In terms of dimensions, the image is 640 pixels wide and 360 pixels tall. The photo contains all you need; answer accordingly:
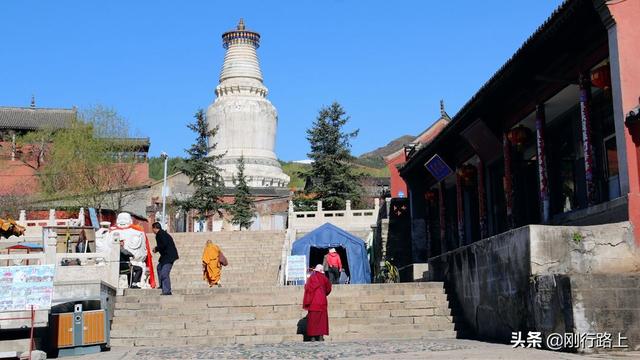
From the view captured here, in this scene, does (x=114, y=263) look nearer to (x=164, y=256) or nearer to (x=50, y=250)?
(x=164, y=256)

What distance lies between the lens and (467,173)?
18.3 metres

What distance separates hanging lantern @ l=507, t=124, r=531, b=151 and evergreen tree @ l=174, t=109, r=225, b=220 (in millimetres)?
24269

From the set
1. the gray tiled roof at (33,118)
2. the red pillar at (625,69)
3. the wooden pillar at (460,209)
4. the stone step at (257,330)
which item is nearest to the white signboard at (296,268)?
the wooden pillar at (460,209)

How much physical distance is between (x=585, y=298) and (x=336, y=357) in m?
2.60

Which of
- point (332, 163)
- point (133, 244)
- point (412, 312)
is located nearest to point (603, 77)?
point (412, 312)

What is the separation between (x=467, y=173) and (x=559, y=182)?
379 cm

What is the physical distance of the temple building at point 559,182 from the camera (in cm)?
830

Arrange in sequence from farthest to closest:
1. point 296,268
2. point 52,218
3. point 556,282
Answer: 1. point 52,218
2. point 296,268
3. point 556,282

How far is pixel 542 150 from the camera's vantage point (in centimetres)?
1289

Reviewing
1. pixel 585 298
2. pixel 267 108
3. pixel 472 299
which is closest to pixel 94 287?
pixel 472 299

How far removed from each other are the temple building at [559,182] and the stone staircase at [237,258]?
24.8ft

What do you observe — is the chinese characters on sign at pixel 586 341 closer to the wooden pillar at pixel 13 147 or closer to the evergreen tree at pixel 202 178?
the evergreen tree at pixel 202 178

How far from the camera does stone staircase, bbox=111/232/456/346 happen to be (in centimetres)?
1106

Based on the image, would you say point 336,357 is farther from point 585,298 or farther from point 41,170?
point 41,170
